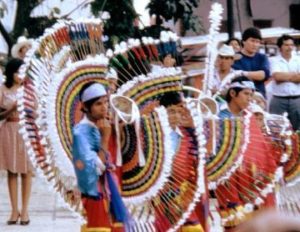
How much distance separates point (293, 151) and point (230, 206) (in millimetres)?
614

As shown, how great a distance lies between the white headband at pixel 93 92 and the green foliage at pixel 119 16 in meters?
5.64

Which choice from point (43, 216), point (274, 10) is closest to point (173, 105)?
A: point (43, 216)

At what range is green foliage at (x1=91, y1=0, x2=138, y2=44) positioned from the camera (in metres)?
11.9

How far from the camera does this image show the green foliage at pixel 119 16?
1187cm

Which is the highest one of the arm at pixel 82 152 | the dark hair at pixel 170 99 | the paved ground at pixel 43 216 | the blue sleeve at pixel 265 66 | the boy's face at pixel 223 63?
the dark hair at pixel 170 99

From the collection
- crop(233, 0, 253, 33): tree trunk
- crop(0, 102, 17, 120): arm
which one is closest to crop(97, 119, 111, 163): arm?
crop(0, 102, 17, 120): arm

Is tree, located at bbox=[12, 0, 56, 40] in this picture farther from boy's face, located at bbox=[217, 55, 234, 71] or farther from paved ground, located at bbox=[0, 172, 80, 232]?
boy's face, located at bbox=[217, 55, 234, 71]

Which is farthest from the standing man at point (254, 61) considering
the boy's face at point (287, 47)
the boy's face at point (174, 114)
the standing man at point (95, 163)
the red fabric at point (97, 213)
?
the red fabric at point (97, 213)

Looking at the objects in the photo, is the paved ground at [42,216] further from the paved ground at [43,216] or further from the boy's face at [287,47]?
the boy's face at [287,47]

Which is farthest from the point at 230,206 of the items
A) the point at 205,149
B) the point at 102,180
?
the point at 102,180

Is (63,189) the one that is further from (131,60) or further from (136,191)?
(131,60)

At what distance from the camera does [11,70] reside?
29.1ft

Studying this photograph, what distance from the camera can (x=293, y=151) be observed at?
7.34 meters

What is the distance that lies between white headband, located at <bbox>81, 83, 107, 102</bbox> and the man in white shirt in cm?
497
